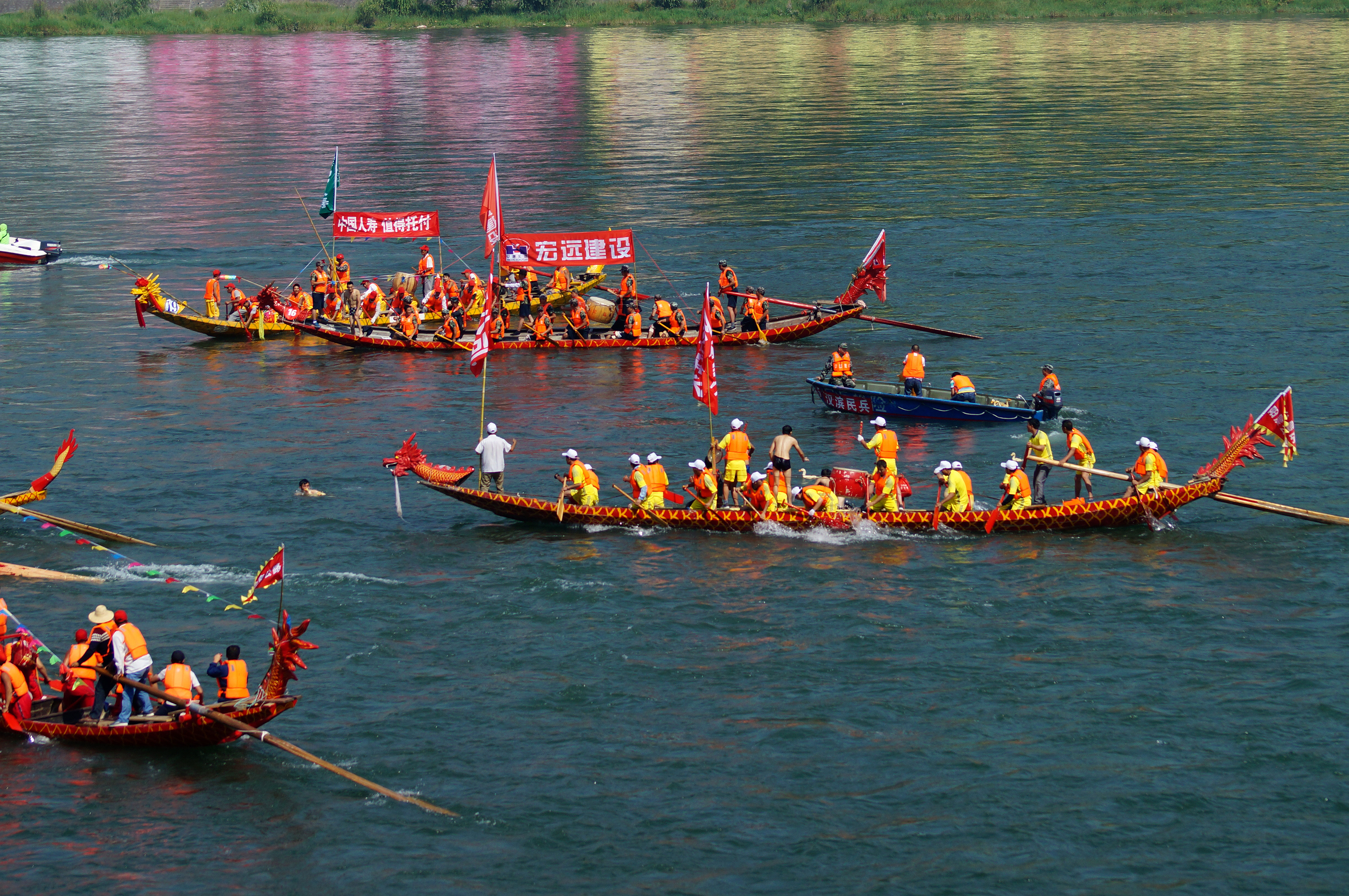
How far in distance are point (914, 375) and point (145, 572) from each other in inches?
849

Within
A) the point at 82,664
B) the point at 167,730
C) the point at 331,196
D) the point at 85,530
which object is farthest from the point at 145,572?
the point at 331,196

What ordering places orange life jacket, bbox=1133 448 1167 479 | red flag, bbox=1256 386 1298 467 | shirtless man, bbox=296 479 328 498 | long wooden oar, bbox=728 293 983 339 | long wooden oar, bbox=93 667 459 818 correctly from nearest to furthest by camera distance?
long wooden oar, bbox=93 667 459 818 < red flag, bbox=1256 386 1298 467 < orange life jacket, bbox=1133 448 1167 479 < shirtless man, bbox=296 479 328 498 < long wooden oar, bbox=728 293 983 339

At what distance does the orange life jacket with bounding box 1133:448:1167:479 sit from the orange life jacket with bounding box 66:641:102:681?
2213 cm

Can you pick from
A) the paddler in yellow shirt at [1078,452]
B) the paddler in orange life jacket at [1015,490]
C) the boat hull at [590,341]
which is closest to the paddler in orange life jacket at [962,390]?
the paddler in yellow shirt at [1078,452]

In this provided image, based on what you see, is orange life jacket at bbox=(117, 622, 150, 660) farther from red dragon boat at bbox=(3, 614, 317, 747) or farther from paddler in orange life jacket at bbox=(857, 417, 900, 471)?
paddler in orange life jacket at bbox=(857, 417, 900, 471)

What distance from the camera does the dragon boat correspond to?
3259 centimetres

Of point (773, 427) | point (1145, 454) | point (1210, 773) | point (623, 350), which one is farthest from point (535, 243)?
point (1210, 773)

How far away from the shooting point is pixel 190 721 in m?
24.3

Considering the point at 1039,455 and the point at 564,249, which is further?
the point at 564,249

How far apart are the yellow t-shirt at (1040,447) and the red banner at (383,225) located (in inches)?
1009

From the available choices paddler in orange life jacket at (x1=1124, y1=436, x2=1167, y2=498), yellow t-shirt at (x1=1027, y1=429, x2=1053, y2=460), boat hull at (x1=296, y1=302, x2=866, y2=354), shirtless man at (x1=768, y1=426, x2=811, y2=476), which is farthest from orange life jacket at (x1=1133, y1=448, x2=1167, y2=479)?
boat hull at (x1=296, y1=302, x2=866, y2=354)

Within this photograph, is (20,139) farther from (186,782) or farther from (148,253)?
(186,782)

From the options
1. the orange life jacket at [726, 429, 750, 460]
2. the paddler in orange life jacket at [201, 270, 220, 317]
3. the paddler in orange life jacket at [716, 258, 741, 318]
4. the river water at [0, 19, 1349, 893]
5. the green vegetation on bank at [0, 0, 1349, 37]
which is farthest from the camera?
the green vegetation on bank at [0, 0, 1349, 37]

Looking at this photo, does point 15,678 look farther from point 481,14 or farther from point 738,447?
point 481,14
